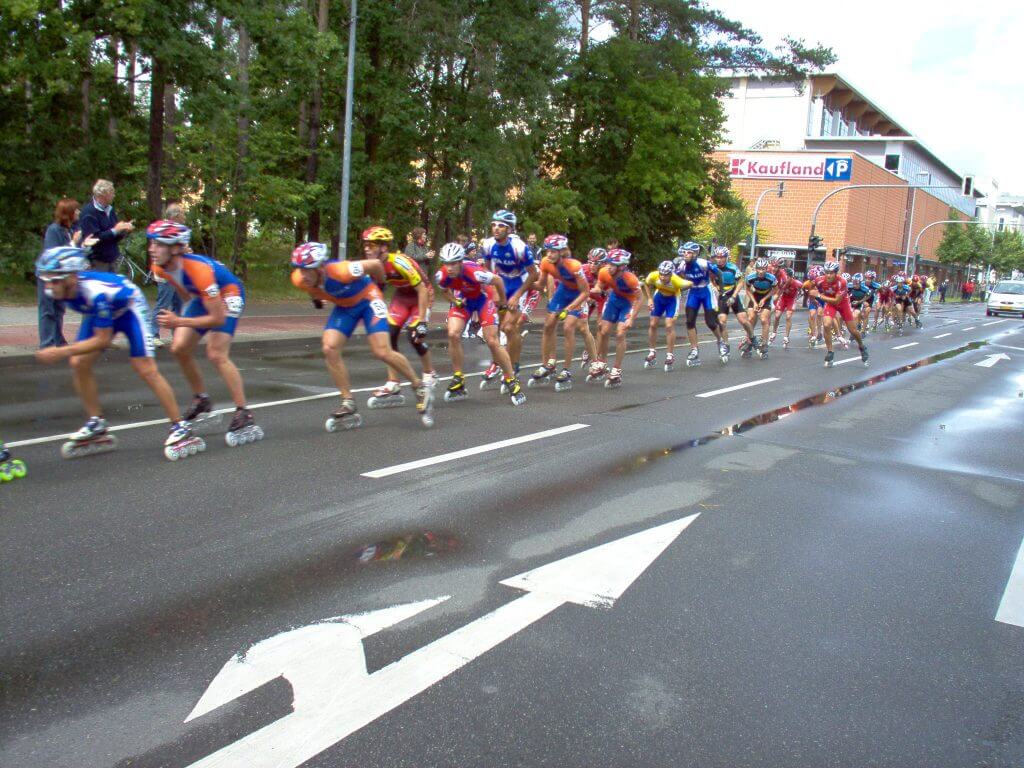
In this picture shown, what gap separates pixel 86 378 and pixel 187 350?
92 centimetres

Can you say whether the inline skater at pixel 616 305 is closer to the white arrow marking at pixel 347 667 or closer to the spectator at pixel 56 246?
the spectator at pixel 56 246

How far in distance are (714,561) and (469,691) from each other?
2.06 m

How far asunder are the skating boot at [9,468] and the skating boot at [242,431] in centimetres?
157

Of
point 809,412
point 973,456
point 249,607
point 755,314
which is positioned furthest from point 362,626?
point 755,314

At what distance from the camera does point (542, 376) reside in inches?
456

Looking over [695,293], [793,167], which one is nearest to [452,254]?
[695,293]

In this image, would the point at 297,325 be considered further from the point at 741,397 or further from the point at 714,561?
the point at 714,561

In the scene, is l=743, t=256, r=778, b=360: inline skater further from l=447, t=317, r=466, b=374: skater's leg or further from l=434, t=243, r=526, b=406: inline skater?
l=447, t=317, r=466, b=374: skater's leg

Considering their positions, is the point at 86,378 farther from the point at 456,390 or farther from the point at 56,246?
the point at 56,246

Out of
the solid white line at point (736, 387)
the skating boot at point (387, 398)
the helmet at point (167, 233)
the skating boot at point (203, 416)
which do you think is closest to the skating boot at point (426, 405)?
the skating boot at point (387, 398)

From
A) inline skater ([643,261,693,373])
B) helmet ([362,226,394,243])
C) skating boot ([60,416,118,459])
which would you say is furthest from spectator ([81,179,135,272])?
inline skater ([643,261,693,373])

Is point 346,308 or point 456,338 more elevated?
point 346,308

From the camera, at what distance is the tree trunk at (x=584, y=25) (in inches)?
1403

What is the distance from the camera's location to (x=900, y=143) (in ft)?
295
